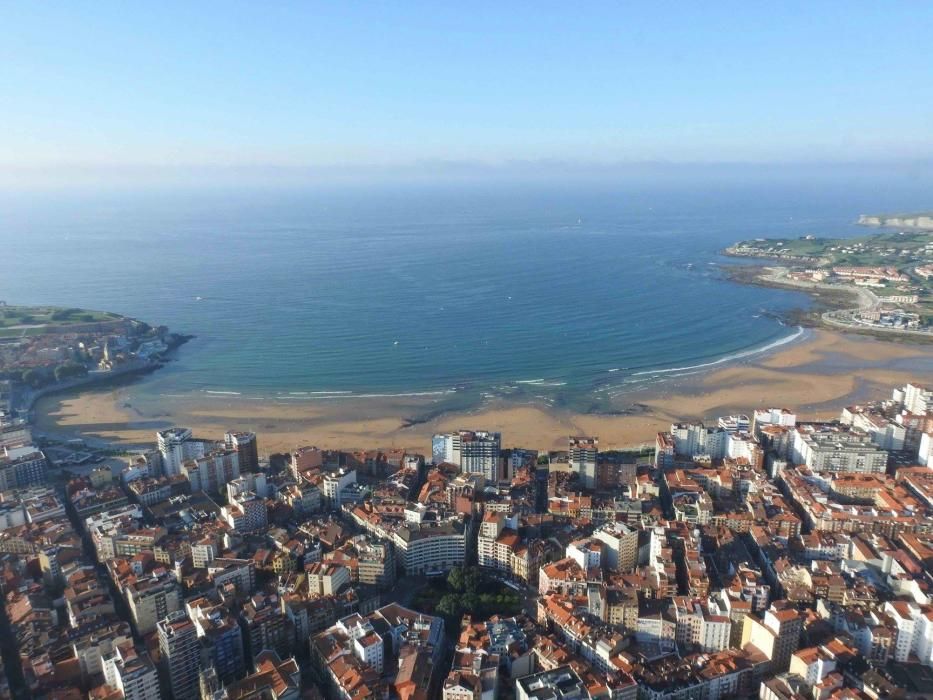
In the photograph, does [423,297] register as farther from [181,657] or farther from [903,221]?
[903,221]

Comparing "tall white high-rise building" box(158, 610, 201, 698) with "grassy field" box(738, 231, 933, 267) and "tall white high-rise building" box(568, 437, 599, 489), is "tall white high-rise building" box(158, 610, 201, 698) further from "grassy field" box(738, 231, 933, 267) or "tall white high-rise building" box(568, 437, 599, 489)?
"grassy field" box(738, 231, 933, 267)

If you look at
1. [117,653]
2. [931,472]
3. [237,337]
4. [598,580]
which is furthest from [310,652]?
[237,337]

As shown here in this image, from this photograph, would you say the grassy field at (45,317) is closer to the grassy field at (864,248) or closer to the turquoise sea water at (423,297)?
the turquoise sea water at (423,297)

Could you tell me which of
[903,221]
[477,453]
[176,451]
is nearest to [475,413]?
[477,453]

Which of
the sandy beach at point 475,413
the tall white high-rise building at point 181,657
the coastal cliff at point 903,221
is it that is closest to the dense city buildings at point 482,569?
the tall white high-rise building at point 181,657

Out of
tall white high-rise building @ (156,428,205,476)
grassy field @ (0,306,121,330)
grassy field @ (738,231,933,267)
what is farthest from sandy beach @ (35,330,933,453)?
grassy field @ (738,231,933,267)

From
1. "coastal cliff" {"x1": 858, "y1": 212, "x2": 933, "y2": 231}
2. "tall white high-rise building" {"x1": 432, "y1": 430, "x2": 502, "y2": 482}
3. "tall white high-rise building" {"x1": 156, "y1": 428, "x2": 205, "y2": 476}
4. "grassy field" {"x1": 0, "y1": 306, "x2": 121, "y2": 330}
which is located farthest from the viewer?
"coastal cliff" {"x1": 858, "y1": 212, "x2": 933, "y2": 231}
